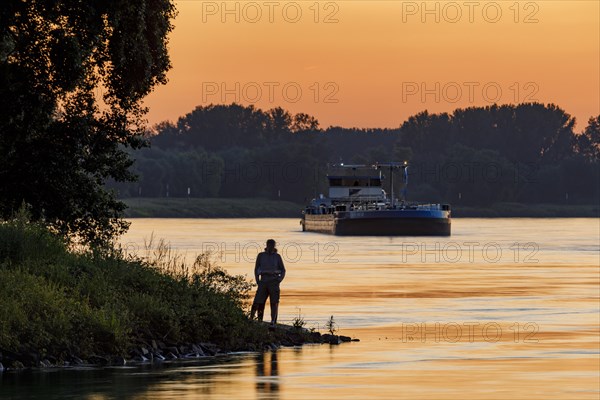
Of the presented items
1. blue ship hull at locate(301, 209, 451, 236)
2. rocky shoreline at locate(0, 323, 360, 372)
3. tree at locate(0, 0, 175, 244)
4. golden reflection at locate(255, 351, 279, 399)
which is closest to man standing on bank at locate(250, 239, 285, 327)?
rocky shoreline at locate(0, 323, 360, 372)

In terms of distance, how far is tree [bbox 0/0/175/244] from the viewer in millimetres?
36312

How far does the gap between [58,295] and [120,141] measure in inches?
486

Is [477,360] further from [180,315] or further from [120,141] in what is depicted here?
[120,141]

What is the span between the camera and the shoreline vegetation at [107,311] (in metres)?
28.6

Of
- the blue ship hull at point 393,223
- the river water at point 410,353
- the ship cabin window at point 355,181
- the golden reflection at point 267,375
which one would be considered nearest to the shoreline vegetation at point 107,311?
the river water at point 410,353

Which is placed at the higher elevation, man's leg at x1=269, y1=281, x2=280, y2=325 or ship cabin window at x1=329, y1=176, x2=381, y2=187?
ship cabin window at x1=329, y1=176, x2=381, y2=187

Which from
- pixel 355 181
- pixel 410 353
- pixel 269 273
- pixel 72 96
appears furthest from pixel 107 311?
pixel 355 181

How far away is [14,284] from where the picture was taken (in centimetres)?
3061

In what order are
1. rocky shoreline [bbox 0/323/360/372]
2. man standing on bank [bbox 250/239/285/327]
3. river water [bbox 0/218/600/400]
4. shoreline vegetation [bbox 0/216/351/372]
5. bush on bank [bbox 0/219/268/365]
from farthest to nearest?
man standing on bank [bbox 250/239/285/327] → bush on bank [bbox 0/219/268/365] → shoreline vegetation [bbox 0/216/351/372] → rocky shoreline [bbox 0/323/360/372] → river water [bbox 0/218/600/400]

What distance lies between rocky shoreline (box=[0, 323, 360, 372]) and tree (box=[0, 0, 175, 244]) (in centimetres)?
797

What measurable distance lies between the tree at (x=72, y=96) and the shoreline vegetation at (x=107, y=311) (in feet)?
11.2

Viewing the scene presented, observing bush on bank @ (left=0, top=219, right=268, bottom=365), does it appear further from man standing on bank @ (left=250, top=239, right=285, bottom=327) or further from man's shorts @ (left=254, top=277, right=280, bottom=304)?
man standing on bank @ (left=250, top=239, right=285, bottom=327)

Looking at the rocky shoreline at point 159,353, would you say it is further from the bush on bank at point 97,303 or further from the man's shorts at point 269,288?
the man's shorts at point 269,288

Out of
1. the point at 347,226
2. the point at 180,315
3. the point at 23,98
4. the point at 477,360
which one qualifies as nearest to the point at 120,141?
the point at 23,98
